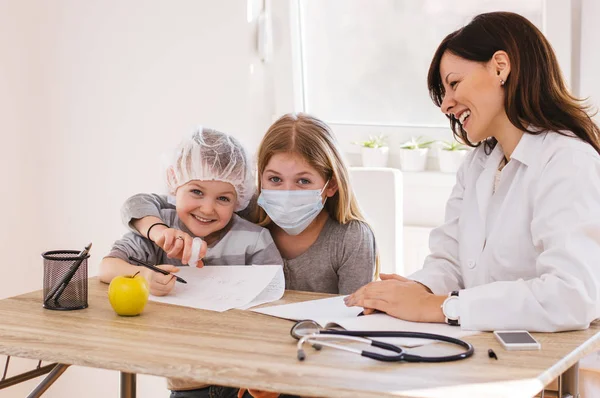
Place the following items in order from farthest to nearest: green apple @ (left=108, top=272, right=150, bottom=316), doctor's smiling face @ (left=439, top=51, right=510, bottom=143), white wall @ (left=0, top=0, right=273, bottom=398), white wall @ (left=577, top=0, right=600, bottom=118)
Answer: white wall @ (left=0, top=0, right=273, bottom=398), white wall @ (left=577, top=0, right=600, bottom=118), doctor's smiling face @ (left=439, top=51, right=510, bottom=143), green apple @ (left=108, top=272, right=150, bottom=316)

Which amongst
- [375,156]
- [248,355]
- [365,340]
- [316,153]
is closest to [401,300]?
[365,340]

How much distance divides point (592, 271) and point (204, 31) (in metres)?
2.05

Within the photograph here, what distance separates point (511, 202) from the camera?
70.4 inches

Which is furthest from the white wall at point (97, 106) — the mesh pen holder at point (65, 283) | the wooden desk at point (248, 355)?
the wooden desk at point (248, 355)

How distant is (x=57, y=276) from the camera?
182 cm

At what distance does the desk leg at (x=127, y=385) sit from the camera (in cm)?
190

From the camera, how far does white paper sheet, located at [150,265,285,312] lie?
73.0 inches

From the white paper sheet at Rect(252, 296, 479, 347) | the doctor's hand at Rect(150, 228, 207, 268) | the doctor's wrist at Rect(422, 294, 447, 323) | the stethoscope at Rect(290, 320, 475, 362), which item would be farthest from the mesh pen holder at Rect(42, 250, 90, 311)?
the doctor's wrist at Rect(422, 294, 447, 323)

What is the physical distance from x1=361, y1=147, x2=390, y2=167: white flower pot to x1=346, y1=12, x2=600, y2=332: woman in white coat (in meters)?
1.26

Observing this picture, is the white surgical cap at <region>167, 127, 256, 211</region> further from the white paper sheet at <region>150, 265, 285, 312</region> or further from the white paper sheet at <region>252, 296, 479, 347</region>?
the white paper sheet at <region>252, 296, 479, 347</region>

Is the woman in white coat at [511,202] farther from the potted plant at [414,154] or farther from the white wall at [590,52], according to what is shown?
the potted plant at [414,154]

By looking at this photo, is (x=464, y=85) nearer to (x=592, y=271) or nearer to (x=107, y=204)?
(x=592, y=271)

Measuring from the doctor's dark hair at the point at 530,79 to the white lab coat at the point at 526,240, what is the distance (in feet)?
0.15

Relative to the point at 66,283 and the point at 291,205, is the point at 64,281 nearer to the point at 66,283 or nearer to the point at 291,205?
the point at 66,283
